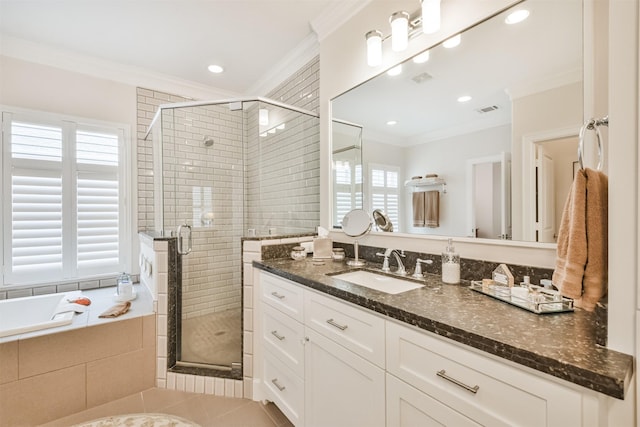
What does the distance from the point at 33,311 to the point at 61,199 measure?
989 mm

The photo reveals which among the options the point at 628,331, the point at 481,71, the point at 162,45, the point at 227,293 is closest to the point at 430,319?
the point at 628,331

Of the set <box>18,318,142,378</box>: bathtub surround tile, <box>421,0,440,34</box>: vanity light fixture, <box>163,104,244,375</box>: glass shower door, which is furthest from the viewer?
<box>163,104,244,375</box>: glass shower door

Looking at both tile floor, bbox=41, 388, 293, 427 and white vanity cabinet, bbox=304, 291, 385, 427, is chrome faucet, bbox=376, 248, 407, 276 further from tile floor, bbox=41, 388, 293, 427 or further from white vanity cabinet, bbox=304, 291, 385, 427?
tile floor, bbox=41, 388, 293, 427

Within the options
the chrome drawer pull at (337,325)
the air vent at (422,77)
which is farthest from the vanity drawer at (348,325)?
the air vent at (422,77)

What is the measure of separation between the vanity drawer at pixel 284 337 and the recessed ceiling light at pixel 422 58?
157 cm

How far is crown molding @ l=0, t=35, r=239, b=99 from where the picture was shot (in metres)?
2.42

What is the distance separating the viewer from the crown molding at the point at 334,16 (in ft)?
6.30

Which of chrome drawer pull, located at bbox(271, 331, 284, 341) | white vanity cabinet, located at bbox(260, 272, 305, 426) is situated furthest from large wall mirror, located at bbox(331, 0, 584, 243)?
chrome drawer pull, located at bbox(271, 331, 284, 341)

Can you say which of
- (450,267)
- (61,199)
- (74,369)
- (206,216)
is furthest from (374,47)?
(61,199)

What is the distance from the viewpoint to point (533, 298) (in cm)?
95

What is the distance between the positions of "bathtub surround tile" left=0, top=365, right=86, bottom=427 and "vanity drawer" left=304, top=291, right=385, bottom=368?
1.61 metres

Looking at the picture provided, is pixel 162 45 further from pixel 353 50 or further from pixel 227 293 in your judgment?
pixel 227 293

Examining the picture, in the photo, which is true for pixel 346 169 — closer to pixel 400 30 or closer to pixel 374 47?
pixel 374 47

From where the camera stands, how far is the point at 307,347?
1.37 m
